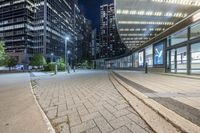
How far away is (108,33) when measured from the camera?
599 ft

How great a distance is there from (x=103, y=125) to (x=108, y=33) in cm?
18259

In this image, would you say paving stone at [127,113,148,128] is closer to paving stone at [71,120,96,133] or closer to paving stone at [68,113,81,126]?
paving stone at [71,120,96,133]

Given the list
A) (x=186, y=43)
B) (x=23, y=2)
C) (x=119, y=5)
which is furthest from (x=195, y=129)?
(x=23, y=2)

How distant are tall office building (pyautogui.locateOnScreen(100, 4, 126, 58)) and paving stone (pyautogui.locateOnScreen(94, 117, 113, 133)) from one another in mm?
162385

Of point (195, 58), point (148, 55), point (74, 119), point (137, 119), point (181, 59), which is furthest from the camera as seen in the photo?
point (148, 55)

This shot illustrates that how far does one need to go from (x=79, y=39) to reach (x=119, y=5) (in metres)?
140

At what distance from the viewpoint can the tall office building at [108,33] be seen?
171 meters

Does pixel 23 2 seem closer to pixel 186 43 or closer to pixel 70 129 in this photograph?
pixel 186 43

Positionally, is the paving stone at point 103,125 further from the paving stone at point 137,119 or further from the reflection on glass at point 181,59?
the reflection on glass at point 181,59

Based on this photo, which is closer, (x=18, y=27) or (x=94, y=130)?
(x=94, y=130)

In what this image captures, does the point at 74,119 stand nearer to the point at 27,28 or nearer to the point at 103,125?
the point at 103,125

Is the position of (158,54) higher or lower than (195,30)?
lower

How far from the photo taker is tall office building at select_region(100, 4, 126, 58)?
17138 cm

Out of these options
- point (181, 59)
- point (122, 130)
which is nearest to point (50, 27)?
point (181, 59)
